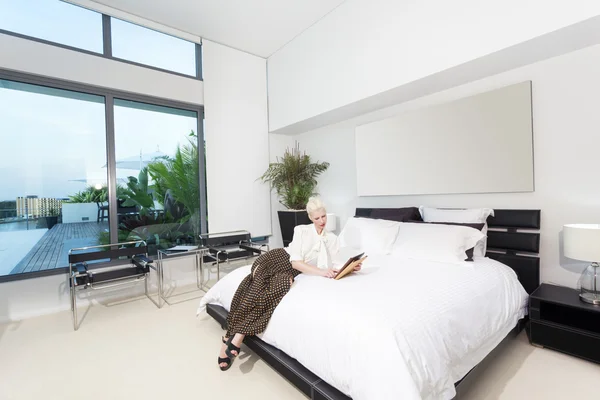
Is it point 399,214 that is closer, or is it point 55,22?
point 55,22

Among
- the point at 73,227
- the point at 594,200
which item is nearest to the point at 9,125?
the point at 73,227

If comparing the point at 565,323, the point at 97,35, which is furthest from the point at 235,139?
the point at 565,323

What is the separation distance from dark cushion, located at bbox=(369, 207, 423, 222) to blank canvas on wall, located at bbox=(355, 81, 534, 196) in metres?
0.24

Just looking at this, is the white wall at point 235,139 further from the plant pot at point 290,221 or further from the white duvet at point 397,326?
the white duvet at point 397,326

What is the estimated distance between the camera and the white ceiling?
149 inches

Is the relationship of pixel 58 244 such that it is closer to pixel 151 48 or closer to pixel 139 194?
pixel 139 194

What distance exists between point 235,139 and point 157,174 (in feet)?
4.26

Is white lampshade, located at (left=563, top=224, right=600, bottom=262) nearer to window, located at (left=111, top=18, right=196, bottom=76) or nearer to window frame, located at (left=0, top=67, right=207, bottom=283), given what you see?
window frame, located at (left=0, top=67, right=207, bottom=283)

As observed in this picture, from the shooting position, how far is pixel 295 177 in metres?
5.01

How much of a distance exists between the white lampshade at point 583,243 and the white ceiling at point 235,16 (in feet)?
11.7

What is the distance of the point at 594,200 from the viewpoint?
252cm

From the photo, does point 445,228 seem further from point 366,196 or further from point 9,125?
point 9,125

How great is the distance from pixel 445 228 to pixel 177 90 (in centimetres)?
400

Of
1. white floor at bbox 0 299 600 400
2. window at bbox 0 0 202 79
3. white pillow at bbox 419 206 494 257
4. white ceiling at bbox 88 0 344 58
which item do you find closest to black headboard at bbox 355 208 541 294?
white pillow at bbox 419 206 494 257
